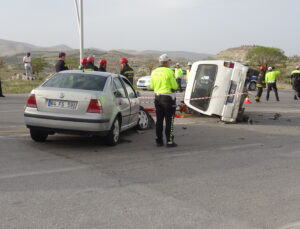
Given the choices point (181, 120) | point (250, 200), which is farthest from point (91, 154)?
point (181, 120)

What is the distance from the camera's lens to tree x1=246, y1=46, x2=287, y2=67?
62.5 metres

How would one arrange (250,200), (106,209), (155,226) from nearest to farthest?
(155,226) → (106,209) → (250,200)

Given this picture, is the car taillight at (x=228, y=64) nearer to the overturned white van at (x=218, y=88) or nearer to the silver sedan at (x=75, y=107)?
the overturned white van at (x=218, y=88)

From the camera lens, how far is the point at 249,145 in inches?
355

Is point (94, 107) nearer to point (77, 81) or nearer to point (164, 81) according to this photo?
point (77, 81)

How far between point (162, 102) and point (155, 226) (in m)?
4.40

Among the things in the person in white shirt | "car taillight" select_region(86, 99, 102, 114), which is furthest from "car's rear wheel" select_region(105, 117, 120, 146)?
the person in white shirt

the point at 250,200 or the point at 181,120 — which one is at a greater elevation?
A: the point at 250,200

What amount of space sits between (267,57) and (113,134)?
57990 mm

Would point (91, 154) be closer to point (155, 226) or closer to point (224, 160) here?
point (224, 160)

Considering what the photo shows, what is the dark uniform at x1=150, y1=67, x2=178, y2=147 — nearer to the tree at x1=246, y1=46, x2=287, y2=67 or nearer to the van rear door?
the van rear door

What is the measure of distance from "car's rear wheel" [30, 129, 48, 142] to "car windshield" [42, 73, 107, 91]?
893mm

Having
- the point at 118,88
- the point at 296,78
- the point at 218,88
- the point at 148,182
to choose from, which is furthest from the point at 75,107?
the point at 296,78

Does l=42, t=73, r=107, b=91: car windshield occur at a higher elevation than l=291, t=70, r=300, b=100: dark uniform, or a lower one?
higher
